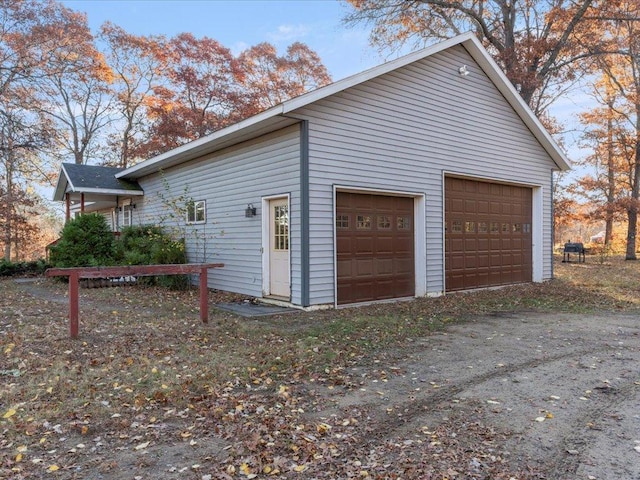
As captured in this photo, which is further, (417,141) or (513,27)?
(513,27)

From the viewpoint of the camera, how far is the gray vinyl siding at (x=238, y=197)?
7.81 meters

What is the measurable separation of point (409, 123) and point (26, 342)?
7.43 m

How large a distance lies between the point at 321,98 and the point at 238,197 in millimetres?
3021

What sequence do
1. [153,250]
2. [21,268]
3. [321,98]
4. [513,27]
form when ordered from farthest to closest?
1. [513,27]
2. [21,268]
3. [153,250]
4. [321,98]

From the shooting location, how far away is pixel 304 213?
294 inches

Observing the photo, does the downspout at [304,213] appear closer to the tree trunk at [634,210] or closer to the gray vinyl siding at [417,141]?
the gray vinyl siding at [417,141]

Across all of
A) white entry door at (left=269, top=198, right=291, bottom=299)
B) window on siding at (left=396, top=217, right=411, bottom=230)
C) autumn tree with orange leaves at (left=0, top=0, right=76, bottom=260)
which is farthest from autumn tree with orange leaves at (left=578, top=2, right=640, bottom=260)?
autumn tree with orange leaves at (left=0, top=0, right=76, bottom=260)

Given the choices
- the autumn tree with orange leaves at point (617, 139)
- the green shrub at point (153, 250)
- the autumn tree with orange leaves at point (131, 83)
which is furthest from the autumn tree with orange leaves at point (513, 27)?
the autumn tree with orange leaves at point (131, 83)

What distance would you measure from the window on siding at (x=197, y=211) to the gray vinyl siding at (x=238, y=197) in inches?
5.1

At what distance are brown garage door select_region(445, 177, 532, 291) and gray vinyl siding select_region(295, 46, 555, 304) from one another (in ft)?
1.18

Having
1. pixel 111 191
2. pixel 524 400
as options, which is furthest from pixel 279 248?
pixel 111 191

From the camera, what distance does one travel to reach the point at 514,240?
1132 cm

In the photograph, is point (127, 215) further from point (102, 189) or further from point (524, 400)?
point (524, 400)

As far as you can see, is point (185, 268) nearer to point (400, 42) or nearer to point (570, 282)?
point (570, 282)
